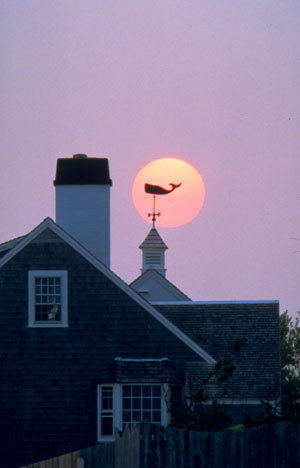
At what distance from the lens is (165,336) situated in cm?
3058

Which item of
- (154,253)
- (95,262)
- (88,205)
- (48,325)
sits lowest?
(48,325)

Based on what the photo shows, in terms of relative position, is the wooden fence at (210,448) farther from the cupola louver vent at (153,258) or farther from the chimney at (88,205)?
the cupola louver vent at (153,258)

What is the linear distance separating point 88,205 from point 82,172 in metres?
1.33

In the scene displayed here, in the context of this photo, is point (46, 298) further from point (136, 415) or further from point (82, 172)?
point (82, 172)

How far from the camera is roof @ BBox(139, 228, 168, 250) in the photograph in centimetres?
6150

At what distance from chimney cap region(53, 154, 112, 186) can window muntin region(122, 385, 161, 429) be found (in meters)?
9.75

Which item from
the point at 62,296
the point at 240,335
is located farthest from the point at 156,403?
the point at 240,335

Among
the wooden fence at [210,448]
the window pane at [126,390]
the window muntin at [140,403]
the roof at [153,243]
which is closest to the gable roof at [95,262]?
the window muntin at [140,403]

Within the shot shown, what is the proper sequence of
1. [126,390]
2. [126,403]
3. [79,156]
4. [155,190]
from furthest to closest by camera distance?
1. [155,190]
2. [79,156]
3. [126,390]
4. [126,403]

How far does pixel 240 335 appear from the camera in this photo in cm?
3678

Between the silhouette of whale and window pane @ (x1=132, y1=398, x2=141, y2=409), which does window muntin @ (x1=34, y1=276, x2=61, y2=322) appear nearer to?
window pane @ (x1=132, y1=398, x2=141, y2=409)

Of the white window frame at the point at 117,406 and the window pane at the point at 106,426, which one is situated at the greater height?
the white window frame at the point at 117,406

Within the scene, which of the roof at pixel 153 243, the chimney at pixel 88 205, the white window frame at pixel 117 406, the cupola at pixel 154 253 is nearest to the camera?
the white window frame at pixel 117 406

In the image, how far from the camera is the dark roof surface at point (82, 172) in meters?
38.3
